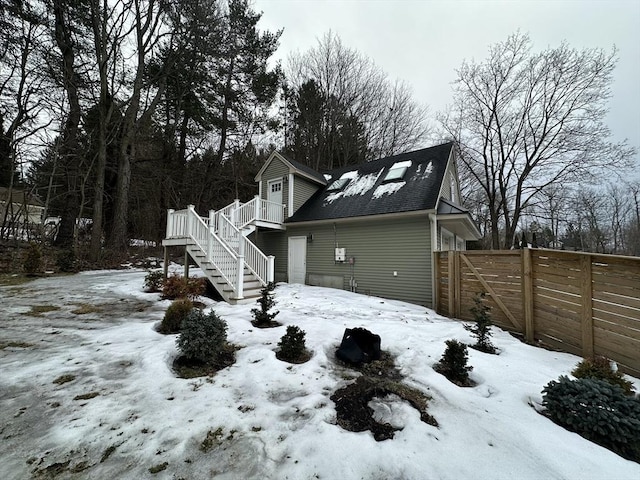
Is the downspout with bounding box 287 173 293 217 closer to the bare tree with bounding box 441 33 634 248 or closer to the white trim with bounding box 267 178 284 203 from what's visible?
the white trim with bounding box 267 178 284 203

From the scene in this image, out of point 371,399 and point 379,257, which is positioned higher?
point 379,257

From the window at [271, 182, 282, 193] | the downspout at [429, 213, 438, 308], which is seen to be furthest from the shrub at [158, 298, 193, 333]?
the window at [271, 182, 282, 193]

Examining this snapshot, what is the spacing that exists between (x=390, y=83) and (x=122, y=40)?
15.5 meters

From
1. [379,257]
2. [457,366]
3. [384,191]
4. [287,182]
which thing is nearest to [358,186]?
[384,191]

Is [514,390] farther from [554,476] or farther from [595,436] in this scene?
[554,476]

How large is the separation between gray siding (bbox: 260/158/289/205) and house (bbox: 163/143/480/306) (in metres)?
0.05

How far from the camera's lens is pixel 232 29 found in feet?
47.8

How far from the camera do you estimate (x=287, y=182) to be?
39.0 feet

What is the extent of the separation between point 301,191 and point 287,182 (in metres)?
0.75

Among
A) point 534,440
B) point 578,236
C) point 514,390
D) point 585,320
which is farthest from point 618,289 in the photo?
point 578,236

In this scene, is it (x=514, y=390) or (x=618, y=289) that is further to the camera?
(x=618, y=289)

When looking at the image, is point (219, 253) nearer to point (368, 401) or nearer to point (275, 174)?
point (368, 401)

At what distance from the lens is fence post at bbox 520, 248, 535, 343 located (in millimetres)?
4727

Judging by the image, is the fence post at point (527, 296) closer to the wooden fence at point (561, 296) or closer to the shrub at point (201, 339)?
the wooden fence at point (561, 296)
